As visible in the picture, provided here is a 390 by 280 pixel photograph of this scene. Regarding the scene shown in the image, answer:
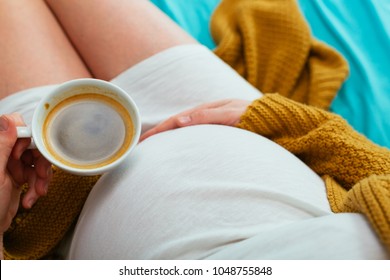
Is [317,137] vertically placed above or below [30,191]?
above

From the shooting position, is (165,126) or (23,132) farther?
(165,126)

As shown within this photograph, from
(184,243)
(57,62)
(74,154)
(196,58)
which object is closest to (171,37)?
(196,58)

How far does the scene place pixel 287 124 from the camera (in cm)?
75

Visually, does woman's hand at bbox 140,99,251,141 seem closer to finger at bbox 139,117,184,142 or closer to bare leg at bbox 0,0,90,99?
finger at bbox 139,117,184,142

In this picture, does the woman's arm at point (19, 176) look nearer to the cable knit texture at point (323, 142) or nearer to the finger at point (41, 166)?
the finger at point (41, 166)

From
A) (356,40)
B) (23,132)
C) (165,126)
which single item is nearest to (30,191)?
(23,132)

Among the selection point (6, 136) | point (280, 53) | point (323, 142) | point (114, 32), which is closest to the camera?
point (6, 136)

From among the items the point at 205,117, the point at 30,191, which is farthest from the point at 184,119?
the point at 30,191

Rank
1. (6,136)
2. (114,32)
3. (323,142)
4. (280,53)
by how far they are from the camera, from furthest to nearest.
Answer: (280,53), (114,32), (323,142), (6,136)

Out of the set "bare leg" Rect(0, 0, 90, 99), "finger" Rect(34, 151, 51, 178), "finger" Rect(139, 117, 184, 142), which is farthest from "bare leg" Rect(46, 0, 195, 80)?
"finger" Rect(34, 151, 51, 178)

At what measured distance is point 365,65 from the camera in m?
1.01

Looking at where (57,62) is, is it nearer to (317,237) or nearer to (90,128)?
(90,128)

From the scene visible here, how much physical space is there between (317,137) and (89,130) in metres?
0.37

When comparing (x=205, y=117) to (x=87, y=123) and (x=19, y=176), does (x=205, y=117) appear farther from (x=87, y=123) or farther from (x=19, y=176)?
(x=19, y=176)
